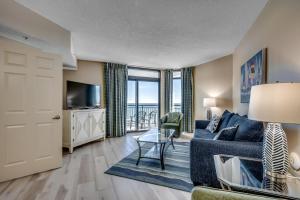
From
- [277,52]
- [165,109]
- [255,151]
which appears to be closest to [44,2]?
[277,52]

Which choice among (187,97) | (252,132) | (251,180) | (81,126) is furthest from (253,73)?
(81,126)

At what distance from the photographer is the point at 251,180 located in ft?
4.52

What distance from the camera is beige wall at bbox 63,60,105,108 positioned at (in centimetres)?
488

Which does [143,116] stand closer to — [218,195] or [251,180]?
[251,180]

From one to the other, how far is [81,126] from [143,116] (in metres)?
2.88

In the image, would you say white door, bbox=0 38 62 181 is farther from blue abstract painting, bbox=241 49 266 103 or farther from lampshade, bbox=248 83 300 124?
blue abstract painting, bbox=241 49 266 103

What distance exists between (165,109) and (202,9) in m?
4.40

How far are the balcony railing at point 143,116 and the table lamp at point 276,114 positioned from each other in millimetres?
5131

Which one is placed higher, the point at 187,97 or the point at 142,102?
the point at 187,97

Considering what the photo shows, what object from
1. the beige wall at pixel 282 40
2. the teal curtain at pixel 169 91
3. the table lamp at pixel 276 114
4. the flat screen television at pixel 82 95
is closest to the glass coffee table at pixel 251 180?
the table lamp at pixel 276 114

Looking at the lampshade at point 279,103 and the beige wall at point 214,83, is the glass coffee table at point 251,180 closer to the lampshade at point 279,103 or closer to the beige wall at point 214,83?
the lampshade at point 279,103

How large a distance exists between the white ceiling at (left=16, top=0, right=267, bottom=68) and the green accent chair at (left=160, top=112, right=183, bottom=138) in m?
1.98

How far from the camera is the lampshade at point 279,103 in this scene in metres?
1.17

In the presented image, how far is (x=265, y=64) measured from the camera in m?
2.30
